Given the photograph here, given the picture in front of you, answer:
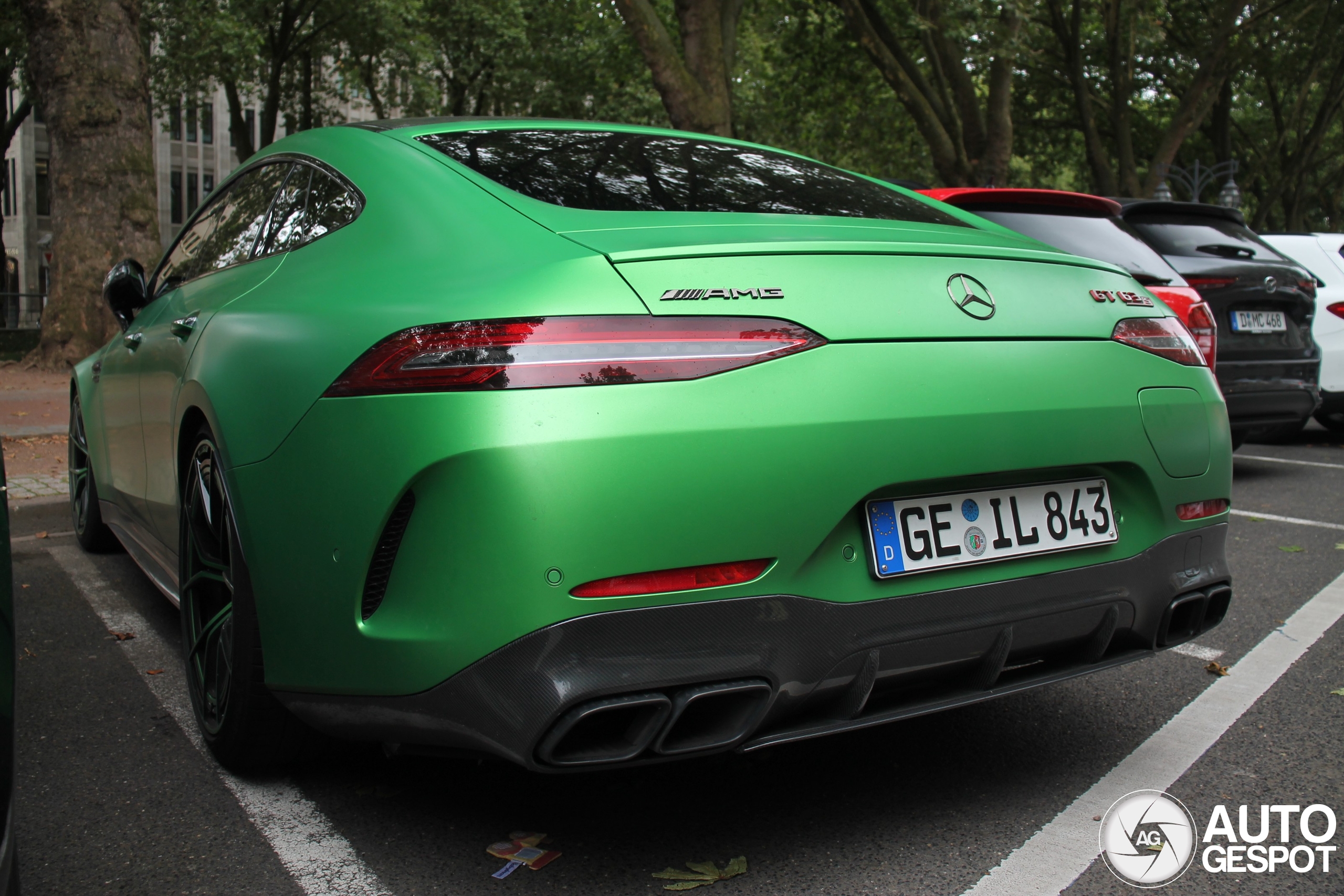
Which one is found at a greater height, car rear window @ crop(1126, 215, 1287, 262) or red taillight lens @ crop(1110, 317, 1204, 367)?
car rear window @ crop(1126, 215, 1287, 262)

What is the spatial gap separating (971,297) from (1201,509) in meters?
0.77

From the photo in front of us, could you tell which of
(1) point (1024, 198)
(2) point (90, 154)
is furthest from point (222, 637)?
(2) point (90, 154)

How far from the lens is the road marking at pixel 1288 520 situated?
617 centimetres

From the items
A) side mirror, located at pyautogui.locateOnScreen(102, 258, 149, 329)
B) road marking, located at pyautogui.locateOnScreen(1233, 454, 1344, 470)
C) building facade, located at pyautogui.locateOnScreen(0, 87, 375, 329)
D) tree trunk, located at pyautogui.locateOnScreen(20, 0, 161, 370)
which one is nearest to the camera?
side mirror, located at pyautogui.locateOnScreen(102, 258, 149, 329)

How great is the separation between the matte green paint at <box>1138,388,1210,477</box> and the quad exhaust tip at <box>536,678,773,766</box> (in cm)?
103

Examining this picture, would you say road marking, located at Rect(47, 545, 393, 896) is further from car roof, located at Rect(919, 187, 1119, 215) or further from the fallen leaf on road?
car roof, located at Rect(919, 187, 1119, 215)

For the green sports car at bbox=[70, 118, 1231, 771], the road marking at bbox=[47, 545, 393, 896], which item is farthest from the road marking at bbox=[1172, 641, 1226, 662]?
the road marking at bbox=[47, 545, 393, 896]

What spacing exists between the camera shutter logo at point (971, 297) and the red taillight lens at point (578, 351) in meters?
0.38

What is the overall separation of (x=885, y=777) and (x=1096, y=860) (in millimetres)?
547

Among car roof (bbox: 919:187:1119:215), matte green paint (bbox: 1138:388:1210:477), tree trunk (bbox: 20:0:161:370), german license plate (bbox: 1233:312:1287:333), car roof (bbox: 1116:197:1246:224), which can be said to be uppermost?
tree trunk (bbox: 20:0:161:370)

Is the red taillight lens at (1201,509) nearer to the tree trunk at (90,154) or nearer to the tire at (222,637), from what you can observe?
the tire at (222,637)

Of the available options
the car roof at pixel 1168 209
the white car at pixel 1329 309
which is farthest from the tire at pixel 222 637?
the white car at pixel 1329 309

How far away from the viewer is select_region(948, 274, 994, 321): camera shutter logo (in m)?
2.33

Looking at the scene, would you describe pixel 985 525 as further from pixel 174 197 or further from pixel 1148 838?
pixel 174 197
